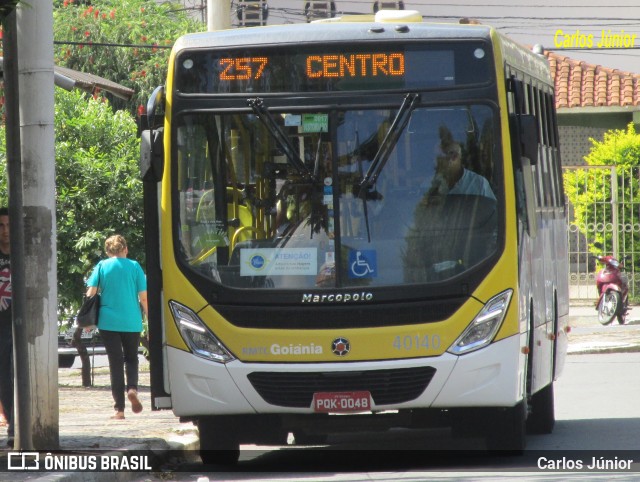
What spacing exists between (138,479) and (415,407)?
1.96 meters

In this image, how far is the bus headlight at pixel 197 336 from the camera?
9406 millimetres

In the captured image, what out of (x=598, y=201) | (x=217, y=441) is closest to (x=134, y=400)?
(x=217, y=441)

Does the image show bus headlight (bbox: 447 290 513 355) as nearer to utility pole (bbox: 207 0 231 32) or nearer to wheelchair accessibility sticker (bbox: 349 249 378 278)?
wheelchair accessibility sticker (bbox: 349 249 378 278)

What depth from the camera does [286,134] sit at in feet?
31.4

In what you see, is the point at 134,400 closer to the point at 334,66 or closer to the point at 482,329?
the point at 334,66

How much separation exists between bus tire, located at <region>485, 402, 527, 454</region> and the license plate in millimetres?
953

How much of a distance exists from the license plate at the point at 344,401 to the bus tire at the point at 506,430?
95 centimetres

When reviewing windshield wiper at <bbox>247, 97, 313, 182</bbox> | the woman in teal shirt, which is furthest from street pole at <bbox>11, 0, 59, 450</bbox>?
the woman in teal shirt

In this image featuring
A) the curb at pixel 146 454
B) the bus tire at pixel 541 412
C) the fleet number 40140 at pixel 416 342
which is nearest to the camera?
the curb at pixel 146 454

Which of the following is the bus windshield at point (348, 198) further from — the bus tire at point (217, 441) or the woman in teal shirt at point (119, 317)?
the woman in teal shirt at point (119, 317)

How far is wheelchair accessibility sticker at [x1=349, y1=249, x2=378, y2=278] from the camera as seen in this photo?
370 inches

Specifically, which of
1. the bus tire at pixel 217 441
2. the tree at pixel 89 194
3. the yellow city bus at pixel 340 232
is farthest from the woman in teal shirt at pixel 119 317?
the tree at pixel 89 194

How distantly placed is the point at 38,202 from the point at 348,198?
2.17m

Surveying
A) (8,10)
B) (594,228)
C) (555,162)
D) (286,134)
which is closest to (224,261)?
(286,134)
